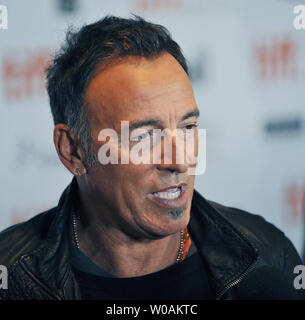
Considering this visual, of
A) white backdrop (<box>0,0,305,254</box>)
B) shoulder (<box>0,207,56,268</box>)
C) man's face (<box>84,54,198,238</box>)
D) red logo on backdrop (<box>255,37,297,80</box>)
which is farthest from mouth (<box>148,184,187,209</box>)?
red logo on backdrop (<box>255,37,297,80</box>)

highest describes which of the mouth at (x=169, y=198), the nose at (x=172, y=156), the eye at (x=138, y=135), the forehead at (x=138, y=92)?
the forehead at (x=138, y=92)

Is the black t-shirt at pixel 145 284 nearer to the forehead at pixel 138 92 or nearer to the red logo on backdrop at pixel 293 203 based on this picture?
the forehead at pixel 138 92

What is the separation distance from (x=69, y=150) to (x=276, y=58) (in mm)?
1217

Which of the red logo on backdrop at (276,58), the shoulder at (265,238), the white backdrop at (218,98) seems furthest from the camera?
the red logo on backdrop at (276,58)

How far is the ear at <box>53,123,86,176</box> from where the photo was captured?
1520 mm

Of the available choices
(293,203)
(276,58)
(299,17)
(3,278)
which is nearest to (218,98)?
(276,58)

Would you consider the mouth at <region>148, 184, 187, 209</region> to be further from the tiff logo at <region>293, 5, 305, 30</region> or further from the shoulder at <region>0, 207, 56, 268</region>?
the tiff logo at <region>293, 5, 305, 30</region>

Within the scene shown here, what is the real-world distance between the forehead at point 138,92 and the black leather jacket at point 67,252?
36cm

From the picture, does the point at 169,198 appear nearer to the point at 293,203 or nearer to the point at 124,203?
the point at 124,203

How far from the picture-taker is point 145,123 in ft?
4.42

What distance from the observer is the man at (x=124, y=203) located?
4.49 ft

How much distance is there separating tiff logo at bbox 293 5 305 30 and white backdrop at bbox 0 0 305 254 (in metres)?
0.03

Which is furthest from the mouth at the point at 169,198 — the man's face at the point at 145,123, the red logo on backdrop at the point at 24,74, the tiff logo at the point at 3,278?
the red logo on backdrop at the point at 24,74
